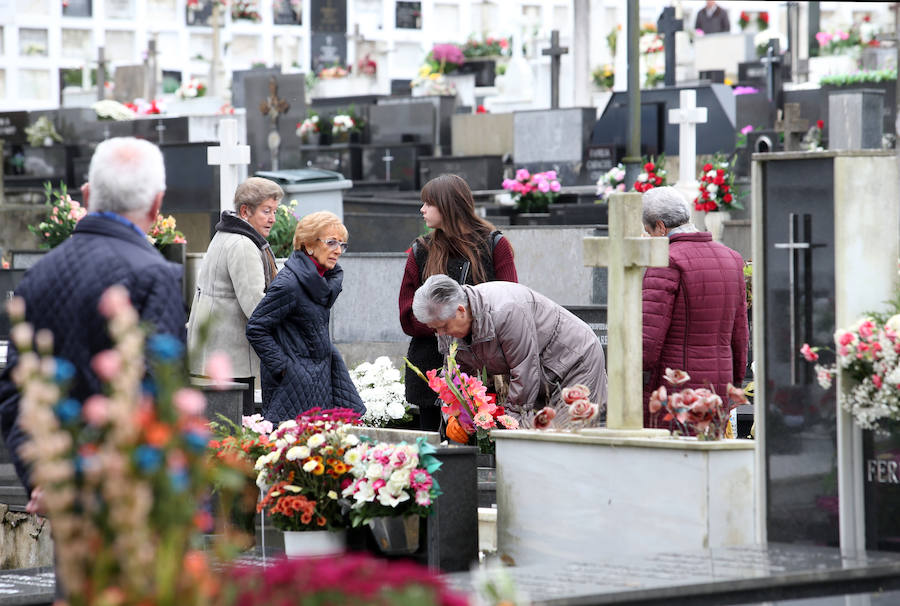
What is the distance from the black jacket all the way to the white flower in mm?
1582

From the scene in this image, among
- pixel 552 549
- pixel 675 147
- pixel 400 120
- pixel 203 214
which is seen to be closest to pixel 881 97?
pixel 675 147

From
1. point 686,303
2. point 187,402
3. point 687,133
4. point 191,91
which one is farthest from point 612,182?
point 191,91

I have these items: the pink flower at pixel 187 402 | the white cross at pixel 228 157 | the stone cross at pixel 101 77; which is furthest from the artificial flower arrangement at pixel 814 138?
the pink flower at pixel 187 402

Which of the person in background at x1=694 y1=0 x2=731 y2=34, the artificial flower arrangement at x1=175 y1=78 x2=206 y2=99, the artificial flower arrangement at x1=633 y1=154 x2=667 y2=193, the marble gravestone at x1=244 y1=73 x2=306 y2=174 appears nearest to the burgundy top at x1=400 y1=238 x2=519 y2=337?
the artificial flower arrangement at x1=633 y1=154 x2=667 y2=193

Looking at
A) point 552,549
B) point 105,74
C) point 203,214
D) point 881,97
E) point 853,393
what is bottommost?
point 552,549

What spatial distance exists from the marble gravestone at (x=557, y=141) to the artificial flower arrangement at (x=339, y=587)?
1459 centimetres

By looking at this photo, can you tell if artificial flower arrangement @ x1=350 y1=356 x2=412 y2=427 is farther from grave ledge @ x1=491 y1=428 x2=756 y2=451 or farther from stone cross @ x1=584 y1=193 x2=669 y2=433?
stone cross @ x1=584 y1=193 x2=669 y2=433

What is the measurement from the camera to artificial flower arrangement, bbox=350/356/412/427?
258 inches

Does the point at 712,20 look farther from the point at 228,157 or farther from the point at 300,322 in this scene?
the point at 300,322

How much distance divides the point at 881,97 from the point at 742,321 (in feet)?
33.7

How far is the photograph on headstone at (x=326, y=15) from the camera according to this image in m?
32.7

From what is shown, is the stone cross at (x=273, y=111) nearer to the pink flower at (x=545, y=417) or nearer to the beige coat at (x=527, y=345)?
the beige coat at (x=527, y=345)

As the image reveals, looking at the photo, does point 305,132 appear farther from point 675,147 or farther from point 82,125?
point 675,147

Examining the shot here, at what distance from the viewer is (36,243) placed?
15820 mm
